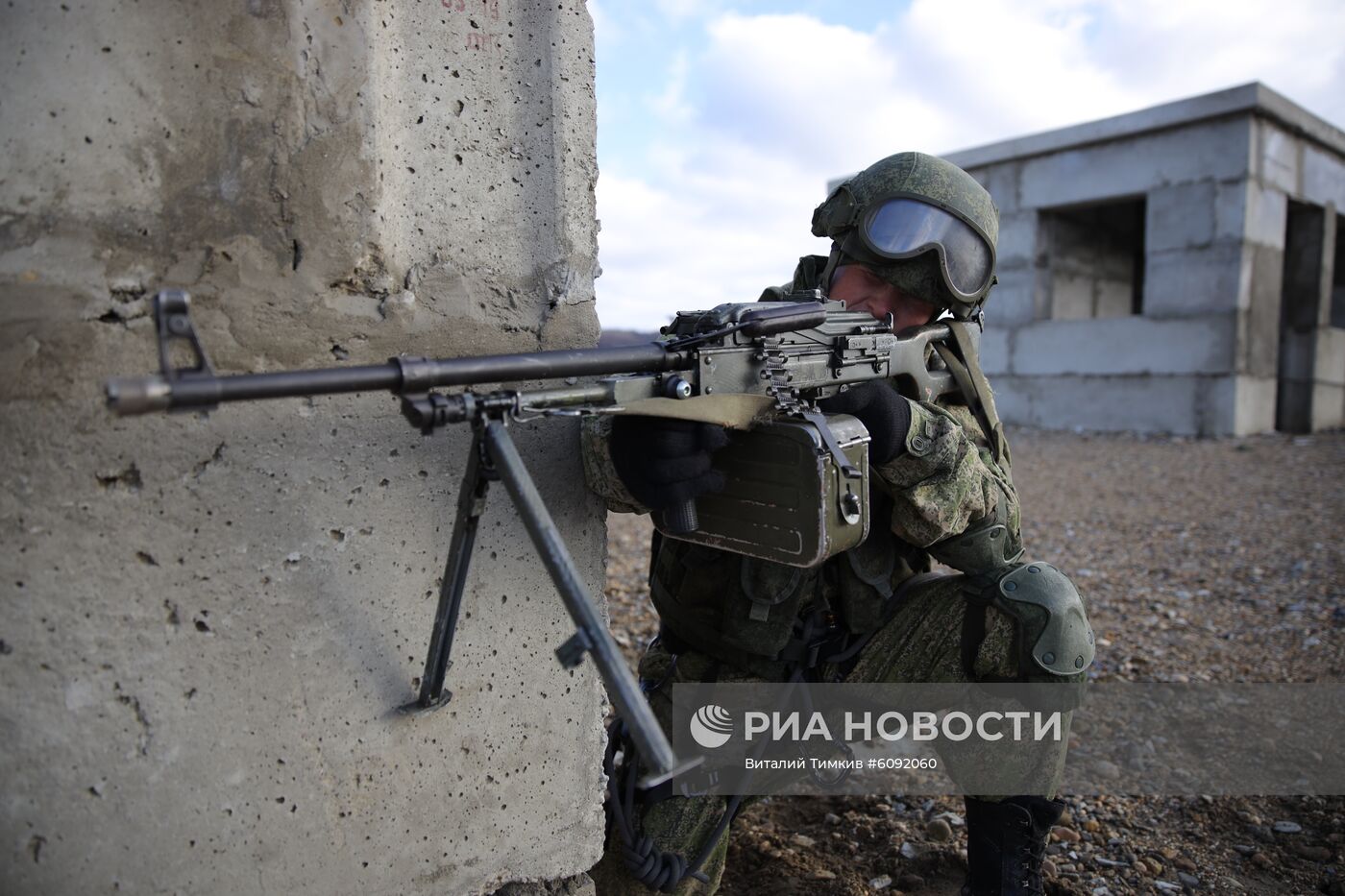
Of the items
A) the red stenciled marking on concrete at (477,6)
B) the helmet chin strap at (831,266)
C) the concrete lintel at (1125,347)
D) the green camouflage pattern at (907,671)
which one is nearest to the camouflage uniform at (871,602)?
the green camouflage pattern at (907,671)

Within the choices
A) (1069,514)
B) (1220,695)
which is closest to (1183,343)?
(1069,514)

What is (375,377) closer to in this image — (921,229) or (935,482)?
(935,482)

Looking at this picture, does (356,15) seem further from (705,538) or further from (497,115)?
(705,538)

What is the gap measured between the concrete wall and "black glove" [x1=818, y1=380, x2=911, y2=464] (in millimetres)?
607

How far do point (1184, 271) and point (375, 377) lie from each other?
10817mm

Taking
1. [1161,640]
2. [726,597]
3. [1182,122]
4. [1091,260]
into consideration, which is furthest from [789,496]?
[1091,260]

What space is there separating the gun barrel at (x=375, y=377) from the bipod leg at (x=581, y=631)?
9 centimetres

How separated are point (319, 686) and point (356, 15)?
1.13 meters

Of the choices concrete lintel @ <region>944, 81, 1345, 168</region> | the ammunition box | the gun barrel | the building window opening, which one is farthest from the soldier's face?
the building window opening

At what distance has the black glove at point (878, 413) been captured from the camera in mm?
1984

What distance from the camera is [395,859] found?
162 cm

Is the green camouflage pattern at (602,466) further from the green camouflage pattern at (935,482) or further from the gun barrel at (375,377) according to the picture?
the green camouflage pattern at (935,482)

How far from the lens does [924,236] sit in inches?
93.1

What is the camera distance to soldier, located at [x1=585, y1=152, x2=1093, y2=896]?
2080mm
